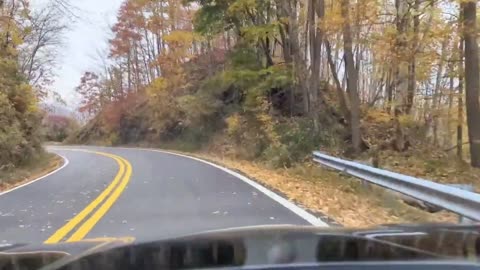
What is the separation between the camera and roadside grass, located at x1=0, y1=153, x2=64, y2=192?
63.8 ft

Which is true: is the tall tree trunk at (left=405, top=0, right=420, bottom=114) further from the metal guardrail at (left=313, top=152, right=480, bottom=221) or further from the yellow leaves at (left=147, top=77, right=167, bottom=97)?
the yellow leaves at (left=147, top=77, right=167, bottom=97)

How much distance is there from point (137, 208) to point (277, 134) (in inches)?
554

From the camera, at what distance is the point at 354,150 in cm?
2192

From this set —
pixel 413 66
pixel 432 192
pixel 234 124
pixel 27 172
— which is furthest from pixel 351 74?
pixel 27 172

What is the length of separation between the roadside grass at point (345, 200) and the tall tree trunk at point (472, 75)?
18.6ft

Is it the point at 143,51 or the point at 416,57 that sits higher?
the point at 143,51

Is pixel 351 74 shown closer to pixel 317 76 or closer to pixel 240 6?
pixel 317 76

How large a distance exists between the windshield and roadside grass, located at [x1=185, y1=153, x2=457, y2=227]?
0.04 m

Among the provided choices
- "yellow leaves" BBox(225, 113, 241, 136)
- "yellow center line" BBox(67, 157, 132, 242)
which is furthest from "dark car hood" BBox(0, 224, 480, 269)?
"yellow leaves" BBox(225, 113, 241, 136)

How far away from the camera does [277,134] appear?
78.5 feet

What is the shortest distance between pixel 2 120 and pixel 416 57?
17461mm

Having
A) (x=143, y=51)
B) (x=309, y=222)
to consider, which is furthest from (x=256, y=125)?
(x=143, y=51)

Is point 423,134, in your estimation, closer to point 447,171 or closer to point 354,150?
point 354,150

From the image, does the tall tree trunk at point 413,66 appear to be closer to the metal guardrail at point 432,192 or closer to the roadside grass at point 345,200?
the roadside grass at point 345,200
